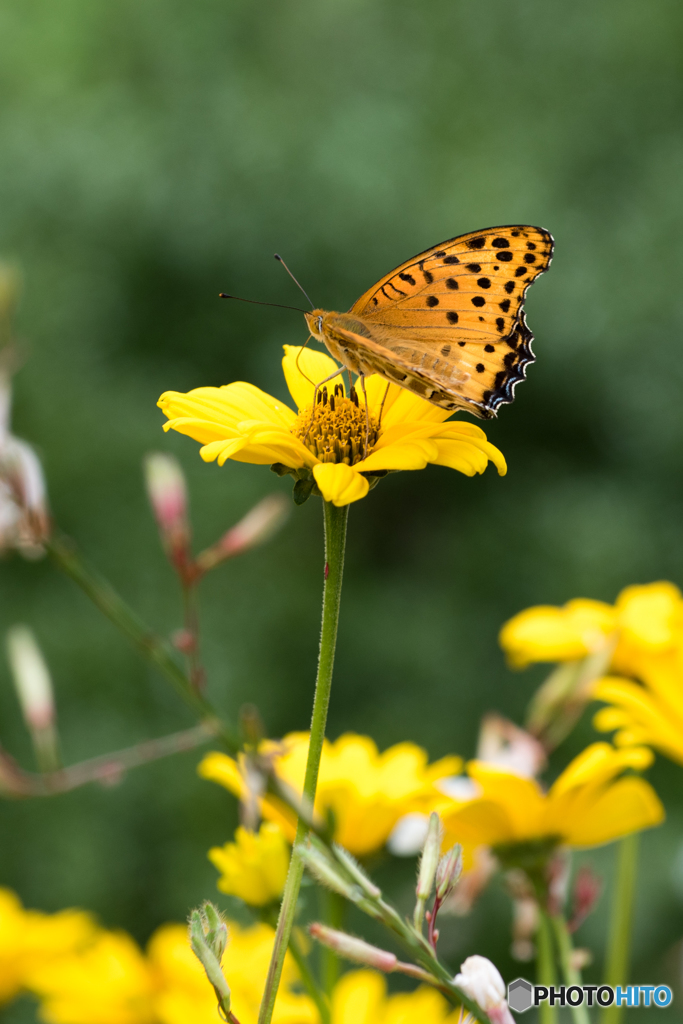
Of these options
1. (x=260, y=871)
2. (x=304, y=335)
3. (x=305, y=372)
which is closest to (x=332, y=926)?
(x=260, y=871)

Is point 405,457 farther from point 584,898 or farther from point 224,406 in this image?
point 584,898

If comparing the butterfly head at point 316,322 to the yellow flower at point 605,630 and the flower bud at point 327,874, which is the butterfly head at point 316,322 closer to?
the yellow flower at point 605,630

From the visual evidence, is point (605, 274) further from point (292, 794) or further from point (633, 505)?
point (292, 794)

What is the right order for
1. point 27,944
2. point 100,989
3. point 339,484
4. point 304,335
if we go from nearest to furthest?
1. point 339,484
2. point 100,989
3. point 27,944
4. point 304,335

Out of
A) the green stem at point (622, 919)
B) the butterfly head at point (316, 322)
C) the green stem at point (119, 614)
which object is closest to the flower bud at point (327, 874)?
the green stem at point (119, 614)

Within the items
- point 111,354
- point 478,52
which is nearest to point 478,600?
point 111,354

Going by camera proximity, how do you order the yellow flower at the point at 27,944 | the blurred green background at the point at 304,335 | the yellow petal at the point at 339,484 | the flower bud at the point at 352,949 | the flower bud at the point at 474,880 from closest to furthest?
the flower bud at the point at 352,949 < the yellow petal at the point at 339,484 < the flower bud at the point at 474,880 < the yellow flower at the point at 27,944 < the blurred green background at the point at 304,335

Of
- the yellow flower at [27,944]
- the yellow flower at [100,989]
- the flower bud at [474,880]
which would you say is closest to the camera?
the flower bud at [474,880]
